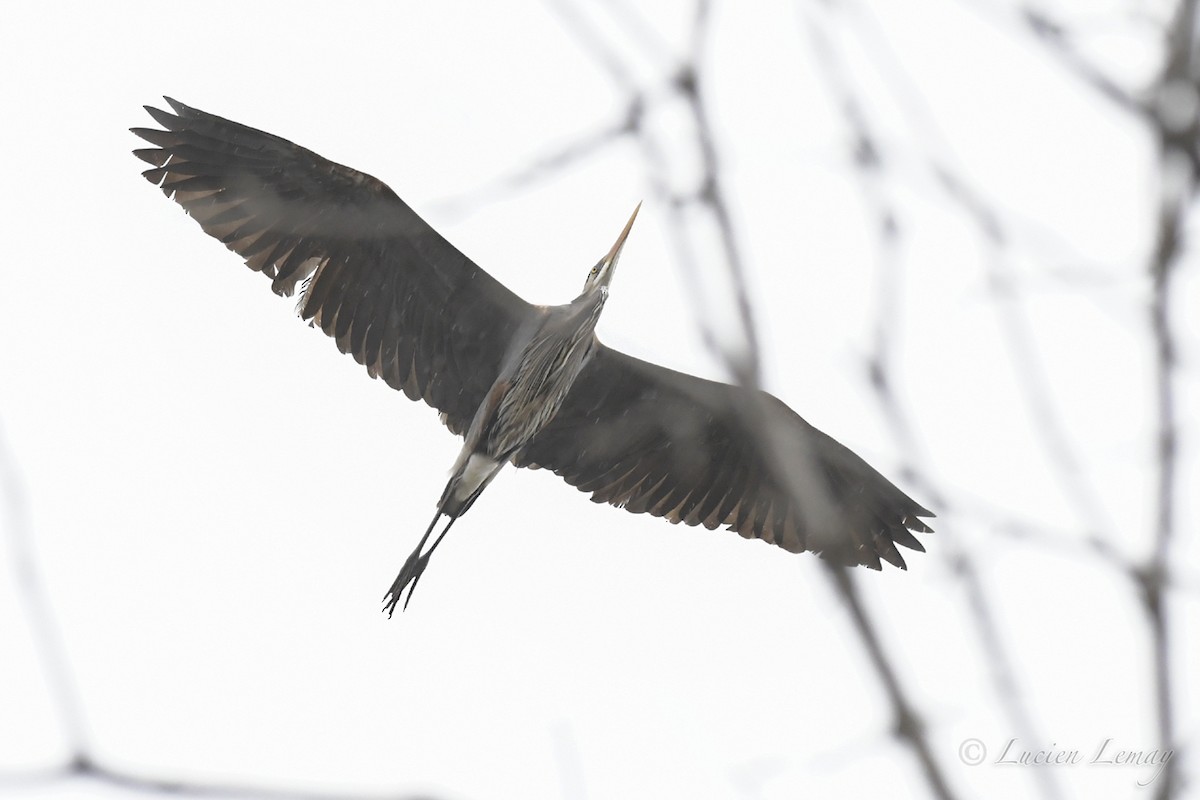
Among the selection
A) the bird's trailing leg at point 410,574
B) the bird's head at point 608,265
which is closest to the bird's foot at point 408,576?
the bird's trailing leg at point 410,574

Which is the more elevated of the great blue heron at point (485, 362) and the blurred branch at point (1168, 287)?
the great blue heron at point (485, 362)

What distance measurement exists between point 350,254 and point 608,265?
140 cm

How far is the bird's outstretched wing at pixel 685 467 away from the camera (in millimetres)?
7613

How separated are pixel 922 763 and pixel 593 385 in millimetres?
6055

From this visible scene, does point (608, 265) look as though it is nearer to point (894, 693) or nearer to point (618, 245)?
point (618, 245)

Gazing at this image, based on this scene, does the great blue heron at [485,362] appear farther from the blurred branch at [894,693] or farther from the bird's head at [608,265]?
the blurred branch at [894,693]

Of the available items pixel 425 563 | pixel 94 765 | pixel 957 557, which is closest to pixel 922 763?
pixel 957 557

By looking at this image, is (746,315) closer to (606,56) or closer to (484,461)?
(606,56)

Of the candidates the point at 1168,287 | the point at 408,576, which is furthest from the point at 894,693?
the point at 408,576

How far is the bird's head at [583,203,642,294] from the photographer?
24.0ft

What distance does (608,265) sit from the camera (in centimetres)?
736

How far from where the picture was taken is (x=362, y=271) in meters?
6.89

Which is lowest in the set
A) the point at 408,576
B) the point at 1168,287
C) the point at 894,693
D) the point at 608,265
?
the point at 894,693

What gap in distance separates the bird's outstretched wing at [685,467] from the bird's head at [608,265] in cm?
38
